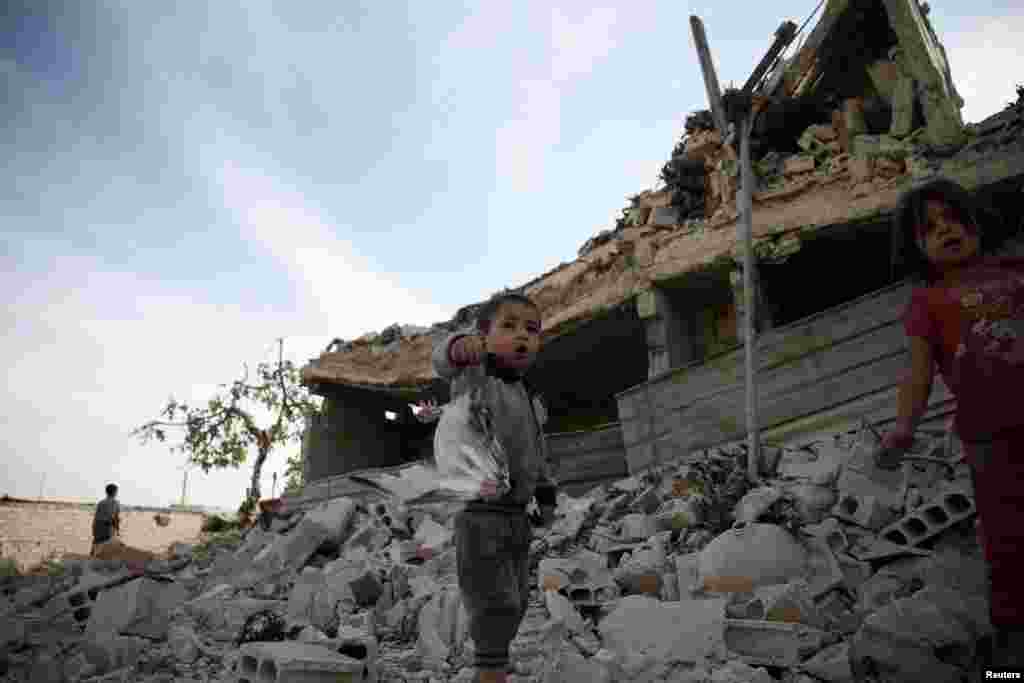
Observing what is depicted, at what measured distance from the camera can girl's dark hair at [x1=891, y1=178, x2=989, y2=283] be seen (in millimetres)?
2041

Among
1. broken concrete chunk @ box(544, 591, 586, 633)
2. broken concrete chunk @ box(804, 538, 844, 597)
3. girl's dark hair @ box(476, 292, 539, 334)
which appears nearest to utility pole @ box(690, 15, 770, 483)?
broken concrete chunk @ box(804, 538, 844, 597)

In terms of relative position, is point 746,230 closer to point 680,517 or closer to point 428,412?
point 680,517

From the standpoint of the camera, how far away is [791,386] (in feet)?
21.1

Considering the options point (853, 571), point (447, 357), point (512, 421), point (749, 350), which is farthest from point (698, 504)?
point (447, 357)

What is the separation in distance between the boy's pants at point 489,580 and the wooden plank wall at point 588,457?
6.77 m

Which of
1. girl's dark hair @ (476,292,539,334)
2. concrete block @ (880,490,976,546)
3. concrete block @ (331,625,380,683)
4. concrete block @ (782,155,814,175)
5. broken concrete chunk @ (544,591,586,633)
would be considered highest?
concrete block @ (782,155,814,175)

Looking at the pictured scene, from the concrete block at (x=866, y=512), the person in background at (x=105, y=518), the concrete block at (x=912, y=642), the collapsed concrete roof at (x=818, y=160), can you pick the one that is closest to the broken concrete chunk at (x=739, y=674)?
the concrete block at (x=912, y=642)

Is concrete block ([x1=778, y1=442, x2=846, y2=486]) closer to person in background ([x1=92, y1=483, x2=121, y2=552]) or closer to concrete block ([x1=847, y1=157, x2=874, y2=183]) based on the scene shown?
concrete block ([x1=847, y1=157, x2=874, y2=183])

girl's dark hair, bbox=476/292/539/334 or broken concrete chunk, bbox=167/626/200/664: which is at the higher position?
girl's dark hair, bbox=476/292/539/334

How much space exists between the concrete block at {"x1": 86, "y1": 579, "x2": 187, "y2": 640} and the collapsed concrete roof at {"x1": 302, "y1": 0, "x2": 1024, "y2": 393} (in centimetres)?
402

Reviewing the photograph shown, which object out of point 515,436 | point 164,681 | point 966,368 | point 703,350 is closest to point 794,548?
point 966,368

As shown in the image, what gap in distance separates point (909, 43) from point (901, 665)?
26.4 feet

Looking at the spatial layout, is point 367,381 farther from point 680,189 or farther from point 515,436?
point 515,436

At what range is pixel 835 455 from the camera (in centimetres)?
482
